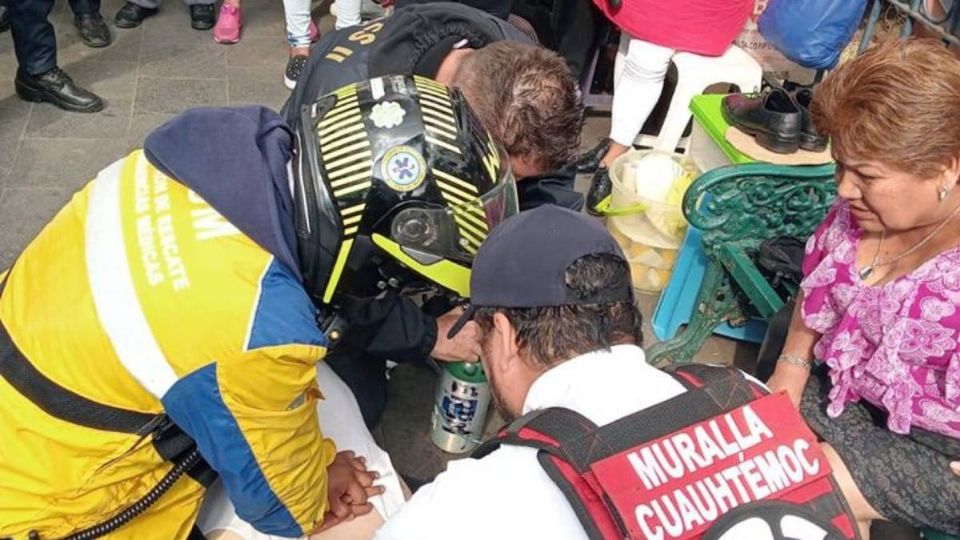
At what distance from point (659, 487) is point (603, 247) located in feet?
1.57

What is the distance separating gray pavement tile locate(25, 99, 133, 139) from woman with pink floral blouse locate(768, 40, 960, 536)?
341cm

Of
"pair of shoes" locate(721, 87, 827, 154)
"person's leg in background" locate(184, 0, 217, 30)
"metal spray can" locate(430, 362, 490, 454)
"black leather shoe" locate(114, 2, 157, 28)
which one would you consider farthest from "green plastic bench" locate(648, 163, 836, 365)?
"black leather shoe" locate(114, 2, 157, 28)

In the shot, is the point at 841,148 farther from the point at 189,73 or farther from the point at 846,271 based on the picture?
the point at 189,73

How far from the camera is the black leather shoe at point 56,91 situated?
4.55 metres

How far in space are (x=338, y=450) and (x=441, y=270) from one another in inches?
30.8

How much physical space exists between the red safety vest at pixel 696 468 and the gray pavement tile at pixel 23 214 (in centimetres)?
298

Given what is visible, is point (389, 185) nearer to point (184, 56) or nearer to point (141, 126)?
point (141, 126)

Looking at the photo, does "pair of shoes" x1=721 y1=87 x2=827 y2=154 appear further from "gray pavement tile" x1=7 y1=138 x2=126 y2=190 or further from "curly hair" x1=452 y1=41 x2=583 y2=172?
"gray pavement tile" x1=7 y1=138 x2=126 y2=190

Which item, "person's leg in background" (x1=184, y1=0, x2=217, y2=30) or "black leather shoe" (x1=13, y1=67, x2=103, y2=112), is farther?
"person's leg in background" (x1=184, y1=0, x2=217, y2=30)

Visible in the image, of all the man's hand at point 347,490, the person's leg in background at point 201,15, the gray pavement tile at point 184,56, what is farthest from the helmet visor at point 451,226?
the person's leg in background at point 201,15

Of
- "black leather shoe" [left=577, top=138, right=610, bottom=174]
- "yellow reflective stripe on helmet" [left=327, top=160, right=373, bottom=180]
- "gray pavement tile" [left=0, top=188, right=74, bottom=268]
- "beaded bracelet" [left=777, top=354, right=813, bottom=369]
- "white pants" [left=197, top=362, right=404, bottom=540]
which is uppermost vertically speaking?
"yellow reflective stripe on helmet" [left=327, top=160, right=373, bottom=180]

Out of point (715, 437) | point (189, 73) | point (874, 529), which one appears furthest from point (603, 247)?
point (189, 73)

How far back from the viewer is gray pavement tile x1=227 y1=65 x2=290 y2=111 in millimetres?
4918

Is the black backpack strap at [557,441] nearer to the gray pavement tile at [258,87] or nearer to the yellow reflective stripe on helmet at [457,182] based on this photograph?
the yellow reflective stripe on helmet at [457,182]
